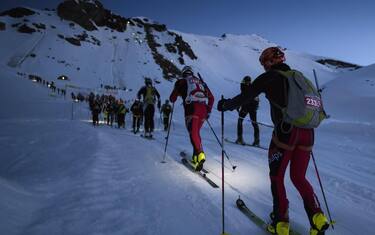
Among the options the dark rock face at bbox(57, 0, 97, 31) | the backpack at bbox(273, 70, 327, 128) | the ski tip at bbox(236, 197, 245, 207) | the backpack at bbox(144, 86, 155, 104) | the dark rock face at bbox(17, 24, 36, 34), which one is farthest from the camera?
the dark rock face at bbox(57, 0, 97, 31)

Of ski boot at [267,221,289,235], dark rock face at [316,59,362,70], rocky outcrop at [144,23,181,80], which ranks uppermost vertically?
dark rock face at [316,59,362,70]

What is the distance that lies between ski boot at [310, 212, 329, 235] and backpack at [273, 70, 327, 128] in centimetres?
98

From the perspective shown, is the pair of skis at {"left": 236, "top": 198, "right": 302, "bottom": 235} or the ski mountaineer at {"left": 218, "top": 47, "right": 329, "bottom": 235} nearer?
the ski mountaineer at {"left": 218, "top": 47, "right": 329, "bottom": 235}

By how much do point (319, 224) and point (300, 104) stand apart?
129 cm

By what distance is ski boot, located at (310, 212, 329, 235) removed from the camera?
10.6 ft

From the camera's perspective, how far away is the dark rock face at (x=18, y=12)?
99344 millimetres

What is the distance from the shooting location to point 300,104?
3.44m

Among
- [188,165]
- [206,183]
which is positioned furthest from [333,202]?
[188,165]

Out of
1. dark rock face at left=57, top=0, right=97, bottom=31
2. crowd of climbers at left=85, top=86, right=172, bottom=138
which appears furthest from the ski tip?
dark rock face at left=57, top=0, right=97, bottom=31

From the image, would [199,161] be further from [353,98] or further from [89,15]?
[89,15]

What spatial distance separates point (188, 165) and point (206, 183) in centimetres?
149

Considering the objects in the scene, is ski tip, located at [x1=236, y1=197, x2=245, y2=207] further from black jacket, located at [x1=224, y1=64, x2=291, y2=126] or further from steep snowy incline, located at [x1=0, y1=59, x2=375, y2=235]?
black jacket, located at [x1=224, y1=64, x2=291, y2=126]

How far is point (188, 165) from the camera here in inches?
277

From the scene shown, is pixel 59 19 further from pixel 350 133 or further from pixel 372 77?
pixel 350 133
